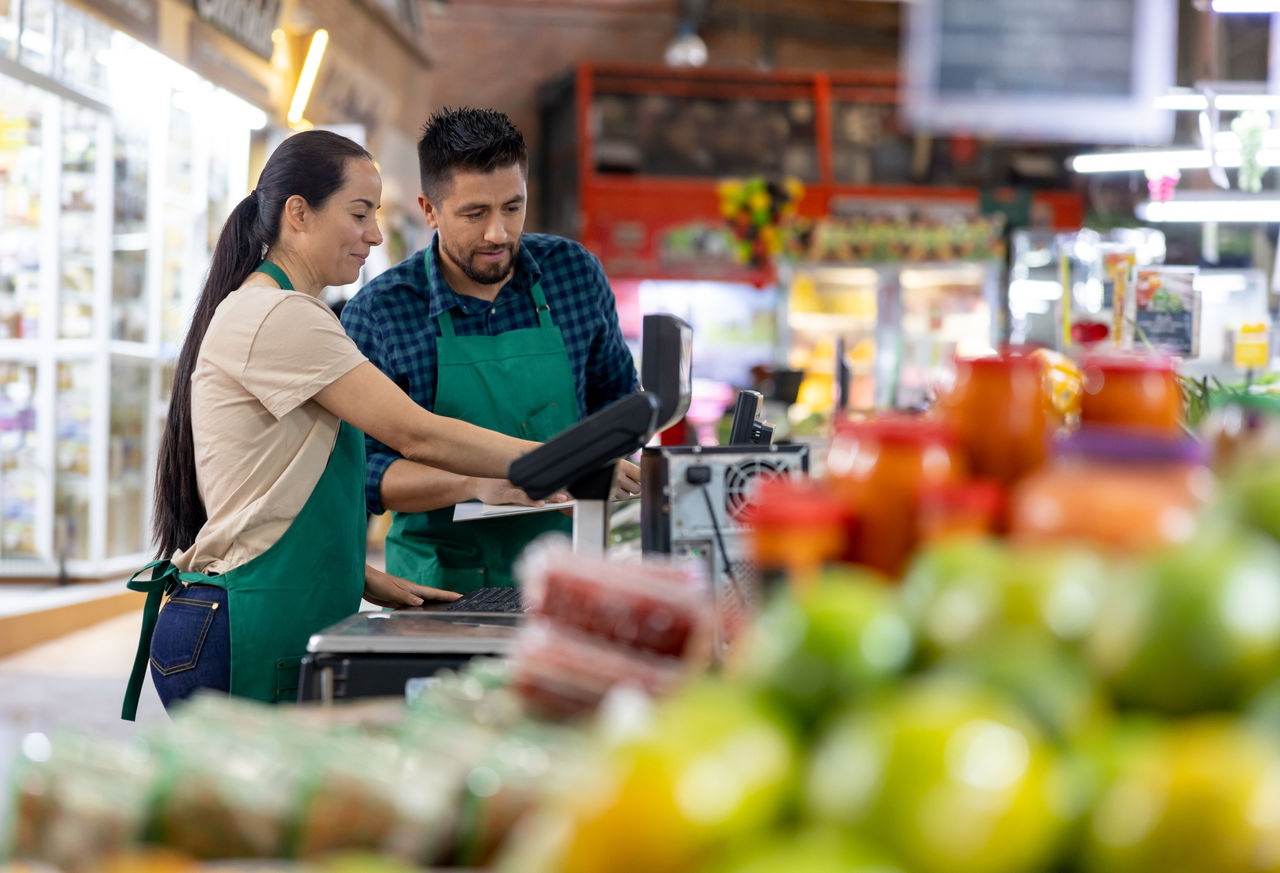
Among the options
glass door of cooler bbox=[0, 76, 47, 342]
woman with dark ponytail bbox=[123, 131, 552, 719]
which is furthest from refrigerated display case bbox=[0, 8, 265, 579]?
woman with dark ponytail bbox=[123, 131, 552, 719]

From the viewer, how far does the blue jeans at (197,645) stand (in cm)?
203

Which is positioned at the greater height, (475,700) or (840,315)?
(840,315)

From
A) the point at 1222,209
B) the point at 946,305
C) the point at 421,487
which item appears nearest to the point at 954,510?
the point at 421,487

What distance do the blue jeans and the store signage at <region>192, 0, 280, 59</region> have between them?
228 inches

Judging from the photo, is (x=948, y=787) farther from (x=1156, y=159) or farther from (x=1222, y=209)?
(x=1156, y=159)

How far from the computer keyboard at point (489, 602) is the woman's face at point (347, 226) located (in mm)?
605

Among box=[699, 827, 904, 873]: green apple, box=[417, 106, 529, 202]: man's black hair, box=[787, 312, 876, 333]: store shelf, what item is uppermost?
box=[787, 312, 876, 333]: store shelf

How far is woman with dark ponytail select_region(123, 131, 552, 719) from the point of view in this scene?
2037mm

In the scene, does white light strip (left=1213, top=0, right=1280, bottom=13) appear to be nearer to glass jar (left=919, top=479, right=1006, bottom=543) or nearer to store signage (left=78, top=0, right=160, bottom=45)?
glass jar (left=919, top=479, right=1006, bottom=543)

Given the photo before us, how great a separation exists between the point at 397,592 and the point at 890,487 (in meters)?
1.45

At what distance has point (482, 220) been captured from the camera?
99.0 inches

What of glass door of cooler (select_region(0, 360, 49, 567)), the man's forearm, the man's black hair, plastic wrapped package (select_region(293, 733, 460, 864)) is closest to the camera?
plastic wrapped package (select_region(293, 733, 460, 864))

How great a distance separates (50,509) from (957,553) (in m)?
7.05

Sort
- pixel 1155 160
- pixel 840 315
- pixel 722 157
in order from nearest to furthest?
pixel 1155 160, pixel 840 315, pixel 722 157
